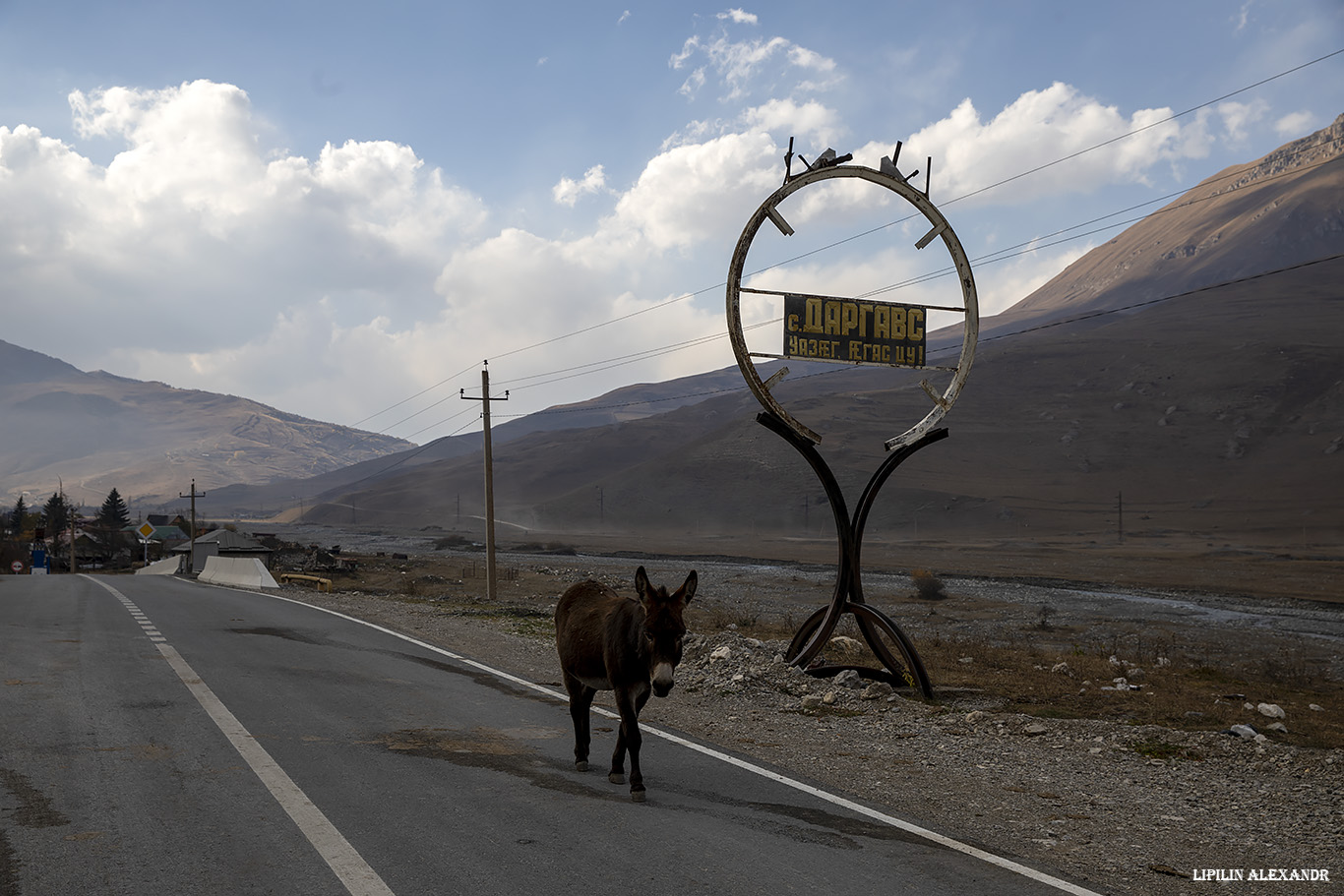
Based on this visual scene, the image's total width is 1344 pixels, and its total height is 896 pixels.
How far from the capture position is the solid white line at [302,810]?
5387mm

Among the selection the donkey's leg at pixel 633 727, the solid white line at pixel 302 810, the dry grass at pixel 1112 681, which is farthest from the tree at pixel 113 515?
the donkey's leg at pixel 633 727

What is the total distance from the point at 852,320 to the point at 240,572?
33206mm

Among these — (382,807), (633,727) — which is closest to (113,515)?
(382,807)

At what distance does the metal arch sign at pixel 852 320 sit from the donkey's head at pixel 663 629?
26.8 ft

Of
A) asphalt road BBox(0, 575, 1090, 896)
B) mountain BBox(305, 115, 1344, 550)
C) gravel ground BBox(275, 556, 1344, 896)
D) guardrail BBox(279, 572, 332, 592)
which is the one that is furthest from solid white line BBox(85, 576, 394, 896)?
mountain BBox(305, 115, 1344, 550)

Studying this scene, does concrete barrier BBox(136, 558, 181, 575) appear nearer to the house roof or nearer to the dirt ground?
the house roof

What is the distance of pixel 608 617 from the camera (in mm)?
7797

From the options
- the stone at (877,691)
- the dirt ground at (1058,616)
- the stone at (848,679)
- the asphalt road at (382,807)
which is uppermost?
the asphalt road at (382,807)

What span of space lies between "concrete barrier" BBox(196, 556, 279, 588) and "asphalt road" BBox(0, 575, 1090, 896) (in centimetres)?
2747

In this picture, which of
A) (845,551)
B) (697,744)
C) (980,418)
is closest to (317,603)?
(845,551)

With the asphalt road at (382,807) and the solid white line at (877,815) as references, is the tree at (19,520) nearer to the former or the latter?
the asphalt road at (382,807)

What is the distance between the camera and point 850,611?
50.2 ft

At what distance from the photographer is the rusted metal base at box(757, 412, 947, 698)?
47.4ft

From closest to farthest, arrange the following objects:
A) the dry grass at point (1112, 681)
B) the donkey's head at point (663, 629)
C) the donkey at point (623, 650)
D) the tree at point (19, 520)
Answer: the donkey's head at point (663, 629), the donkey at point (623, 650), the dry grass at point (1112, 681), the tree at point (19, 520)
